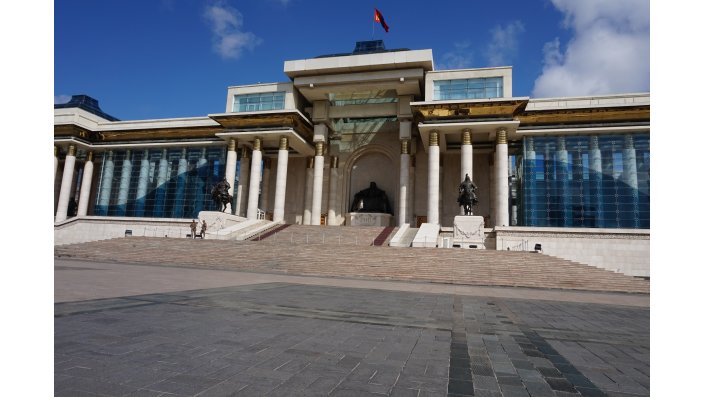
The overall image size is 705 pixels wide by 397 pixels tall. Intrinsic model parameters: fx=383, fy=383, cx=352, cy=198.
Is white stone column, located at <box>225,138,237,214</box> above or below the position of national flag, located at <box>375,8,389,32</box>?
below

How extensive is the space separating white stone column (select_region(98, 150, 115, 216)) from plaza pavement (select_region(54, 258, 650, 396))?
3875 centimetres

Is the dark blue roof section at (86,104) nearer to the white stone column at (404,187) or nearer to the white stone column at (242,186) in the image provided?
the white stone column at (242,186)

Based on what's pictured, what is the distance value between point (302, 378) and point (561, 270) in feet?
54.8

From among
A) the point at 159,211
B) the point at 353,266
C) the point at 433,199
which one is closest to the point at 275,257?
the point at 353,266

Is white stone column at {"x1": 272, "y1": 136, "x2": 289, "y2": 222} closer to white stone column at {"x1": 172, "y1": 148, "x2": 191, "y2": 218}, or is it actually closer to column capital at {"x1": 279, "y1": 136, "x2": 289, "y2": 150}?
column capital at {"x1": 279, "y1": 136, "x2": 289, "y2": 150}

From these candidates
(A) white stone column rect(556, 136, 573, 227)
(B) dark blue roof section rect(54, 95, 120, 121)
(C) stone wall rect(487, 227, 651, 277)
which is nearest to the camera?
(C) stone wall rect(487, 227, 651, 277)

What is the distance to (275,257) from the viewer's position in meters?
19.5

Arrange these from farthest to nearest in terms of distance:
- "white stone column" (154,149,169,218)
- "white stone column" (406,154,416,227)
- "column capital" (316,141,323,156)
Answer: "white stone column" (154,149,169,218) → "column capital" (316,141,323,156) → "white stone column" (406,154,416,227)

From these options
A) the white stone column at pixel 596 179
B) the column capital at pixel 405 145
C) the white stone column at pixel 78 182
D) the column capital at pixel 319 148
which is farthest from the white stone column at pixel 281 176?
the white stone column at pixel 78 182

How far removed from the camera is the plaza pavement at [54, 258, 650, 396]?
3.14 meters

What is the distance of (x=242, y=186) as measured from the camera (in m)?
37.1

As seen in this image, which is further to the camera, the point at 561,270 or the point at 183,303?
the point at 561,270

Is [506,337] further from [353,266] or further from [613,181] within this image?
[613,181]

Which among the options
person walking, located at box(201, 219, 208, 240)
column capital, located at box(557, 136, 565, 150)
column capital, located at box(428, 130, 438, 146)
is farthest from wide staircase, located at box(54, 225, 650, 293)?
column capital, located at box(557, 136, 565, 150)
